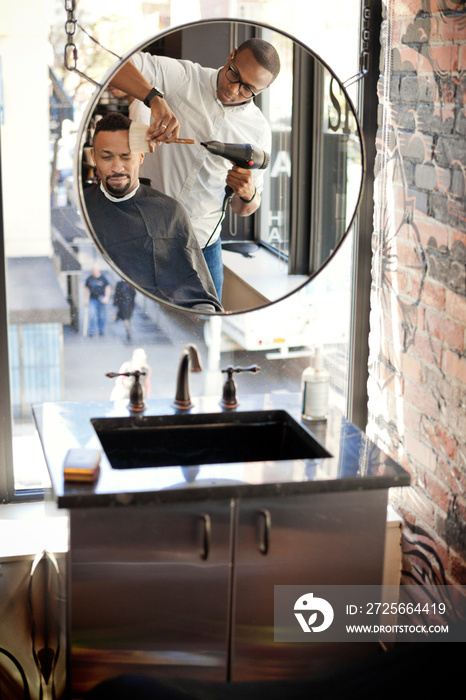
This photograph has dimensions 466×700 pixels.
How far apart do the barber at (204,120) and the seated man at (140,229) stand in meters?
0.03

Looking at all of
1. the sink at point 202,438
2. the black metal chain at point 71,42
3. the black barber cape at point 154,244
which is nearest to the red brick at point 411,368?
the sink at point 202,438

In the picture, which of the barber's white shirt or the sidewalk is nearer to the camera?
the barber's white shirt

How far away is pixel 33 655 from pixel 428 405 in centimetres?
107

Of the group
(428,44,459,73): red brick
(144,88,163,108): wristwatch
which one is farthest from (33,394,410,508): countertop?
(428,44,459,73): red brick

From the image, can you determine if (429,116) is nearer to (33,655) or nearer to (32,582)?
(32,582)

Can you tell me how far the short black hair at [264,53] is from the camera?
68.8 inches

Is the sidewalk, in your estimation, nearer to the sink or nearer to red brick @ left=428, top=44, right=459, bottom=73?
the sink

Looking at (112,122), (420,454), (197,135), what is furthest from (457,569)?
(112,122)

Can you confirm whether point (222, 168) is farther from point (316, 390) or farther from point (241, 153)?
point (316, 390)

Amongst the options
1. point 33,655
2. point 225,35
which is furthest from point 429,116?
point 33,655

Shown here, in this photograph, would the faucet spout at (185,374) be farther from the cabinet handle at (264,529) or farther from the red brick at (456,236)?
the red brick at (456,236)

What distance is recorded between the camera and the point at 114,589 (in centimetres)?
157

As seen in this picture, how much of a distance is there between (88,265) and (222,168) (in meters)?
0.47

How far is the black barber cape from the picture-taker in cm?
175
